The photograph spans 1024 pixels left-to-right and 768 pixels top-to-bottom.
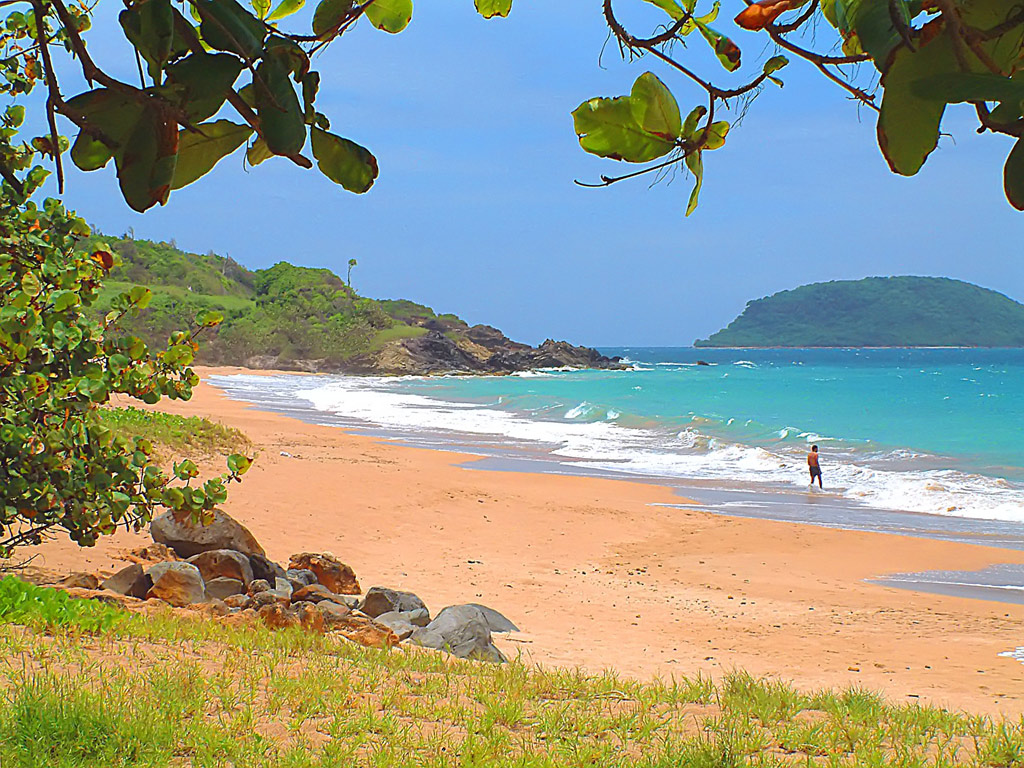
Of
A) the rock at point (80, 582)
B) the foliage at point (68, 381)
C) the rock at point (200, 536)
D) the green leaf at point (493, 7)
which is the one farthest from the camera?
the rock at point (200, 536)

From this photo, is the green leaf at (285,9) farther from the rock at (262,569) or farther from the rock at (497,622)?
the rock at (262,569)

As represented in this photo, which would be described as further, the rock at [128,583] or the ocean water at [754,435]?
the ocean water at [754,435]

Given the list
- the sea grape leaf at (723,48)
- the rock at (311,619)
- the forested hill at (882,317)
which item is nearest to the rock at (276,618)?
the rock at (311,619)

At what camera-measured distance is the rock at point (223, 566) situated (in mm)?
6816

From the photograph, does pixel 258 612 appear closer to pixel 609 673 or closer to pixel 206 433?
pixel 609 673

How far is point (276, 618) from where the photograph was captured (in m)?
5.66

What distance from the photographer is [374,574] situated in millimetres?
8766

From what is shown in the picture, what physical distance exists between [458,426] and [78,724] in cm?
2329

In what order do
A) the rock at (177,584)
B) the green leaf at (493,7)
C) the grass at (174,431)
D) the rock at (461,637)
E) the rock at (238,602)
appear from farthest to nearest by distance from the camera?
the grass at (174,431)
the rock at (238,602)
the rock at (177,584)
the rock at (461,637)
the green leaf at (493,7)

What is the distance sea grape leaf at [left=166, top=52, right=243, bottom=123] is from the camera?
0.60 m

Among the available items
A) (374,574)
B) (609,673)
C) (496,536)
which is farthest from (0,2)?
(496,536)

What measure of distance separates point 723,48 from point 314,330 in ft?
286

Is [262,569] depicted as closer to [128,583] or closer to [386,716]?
[128,583]

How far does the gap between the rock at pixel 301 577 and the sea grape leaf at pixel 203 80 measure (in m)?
6.89
